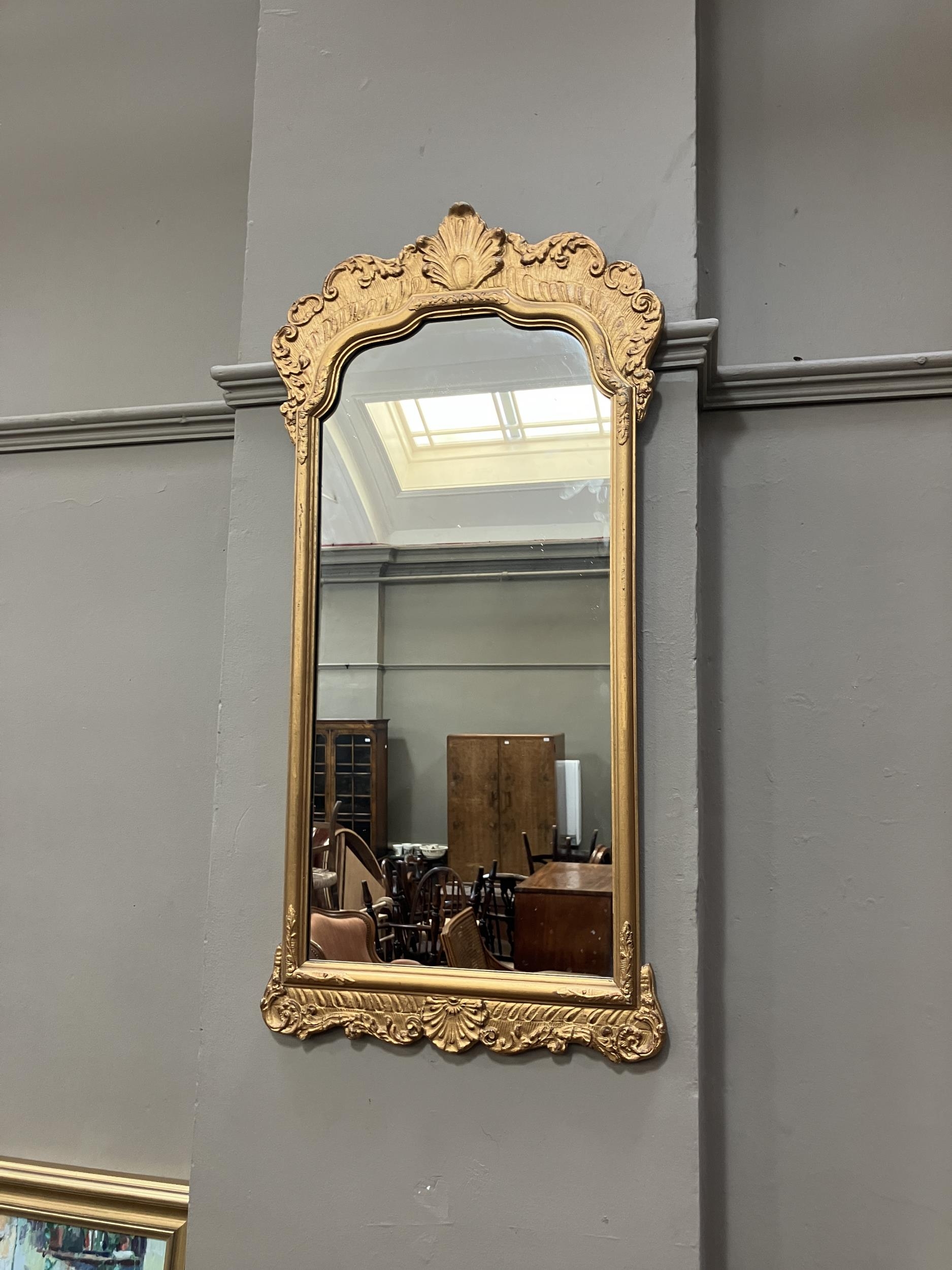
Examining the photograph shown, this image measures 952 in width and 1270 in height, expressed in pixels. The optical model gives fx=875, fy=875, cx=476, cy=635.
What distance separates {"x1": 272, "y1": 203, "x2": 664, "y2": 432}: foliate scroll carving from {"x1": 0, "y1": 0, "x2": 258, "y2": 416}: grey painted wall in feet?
1.77

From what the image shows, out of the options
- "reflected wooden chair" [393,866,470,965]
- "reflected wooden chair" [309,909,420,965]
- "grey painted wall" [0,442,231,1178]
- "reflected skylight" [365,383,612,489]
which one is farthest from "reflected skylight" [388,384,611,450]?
"reflected wooden chair" [309,909,420,965]

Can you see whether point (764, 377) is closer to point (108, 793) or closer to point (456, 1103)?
point (456, 1103)

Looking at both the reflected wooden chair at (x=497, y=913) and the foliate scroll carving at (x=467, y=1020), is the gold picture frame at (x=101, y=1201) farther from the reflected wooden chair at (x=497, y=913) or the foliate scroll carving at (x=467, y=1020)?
the reflected wooden chair at (x=497, y=913)

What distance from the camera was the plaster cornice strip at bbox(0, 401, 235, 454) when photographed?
222 cm

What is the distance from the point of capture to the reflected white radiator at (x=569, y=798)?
1.67 m

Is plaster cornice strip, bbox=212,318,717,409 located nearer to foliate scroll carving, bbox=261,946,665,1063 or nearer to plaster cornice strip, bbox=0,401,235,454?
plaster cornice strip, bbox=0,401,235,454

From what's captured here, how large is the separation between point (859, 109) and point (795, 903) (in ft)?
5.75

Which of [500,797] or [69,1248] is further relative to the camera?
[69,1248]

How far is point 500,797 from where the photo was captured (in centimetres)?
167

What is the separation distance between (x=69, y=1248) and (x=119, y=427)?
6.50 feet

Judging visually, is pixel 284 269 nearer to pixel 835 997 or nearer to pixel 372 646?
pixel 372 646

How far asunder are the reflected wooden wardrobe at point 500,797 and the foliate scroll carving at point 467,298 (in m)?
0.63

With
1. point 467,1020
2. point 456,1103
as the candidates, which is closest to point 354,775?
point 467,1020

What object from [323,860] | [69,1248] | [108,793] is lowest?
[69,1248]
